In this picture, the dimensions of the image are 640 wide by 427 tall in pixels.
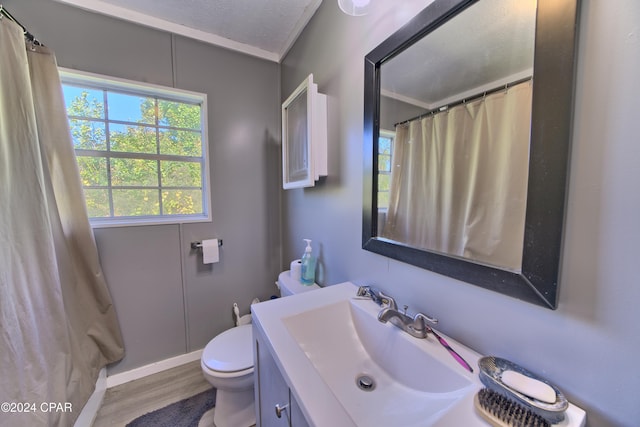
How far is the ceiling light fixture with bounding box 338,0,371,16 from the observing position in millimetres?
905

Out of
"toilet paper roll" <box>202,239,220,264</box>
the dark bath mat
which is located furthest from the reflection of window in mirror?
the dark bath mat

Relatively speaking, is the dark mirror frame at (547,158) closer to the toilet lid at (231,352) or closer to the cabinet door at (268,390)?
the cabinet door at (268,390)

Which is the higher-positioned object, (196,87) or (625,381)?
(196,87)

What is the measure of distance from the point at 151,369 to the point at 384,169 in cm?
209

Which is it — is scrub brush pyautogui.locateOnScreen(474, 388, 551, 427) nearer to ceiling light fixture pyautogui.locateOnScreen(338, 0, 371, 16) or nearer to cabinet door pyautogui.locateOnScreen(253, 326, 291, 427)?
cabinet door pyautogui.locateOnScreen(253, 326, 291, 427)

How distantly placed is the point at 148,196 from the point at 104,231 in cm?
34

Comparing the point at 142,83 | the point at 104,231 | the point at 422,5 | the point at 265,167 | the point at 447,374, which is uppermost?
the point at 142,83

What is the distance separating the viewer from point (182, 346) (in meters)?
1.77

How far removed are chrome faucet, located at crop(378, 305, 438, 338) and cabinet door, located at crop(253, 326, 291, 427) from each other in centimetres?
38

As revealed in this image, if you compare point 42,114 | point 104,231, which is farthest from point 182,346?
point 42,114

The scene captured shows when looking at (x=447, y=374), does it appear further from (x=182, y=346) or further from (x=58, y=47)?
(x=58, y=47)

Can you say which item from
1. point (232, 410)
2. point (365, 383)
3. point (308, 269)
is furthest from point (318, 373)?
point (232, 410)

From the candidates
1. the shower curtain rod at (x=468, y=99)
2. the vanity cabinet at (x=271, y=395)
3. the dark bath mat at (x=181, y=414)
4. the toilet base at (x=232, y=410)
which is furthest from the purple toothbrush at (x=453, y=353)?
the dark bath mat at (x=181, y=414)

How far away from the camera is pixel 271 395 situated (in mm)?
808
